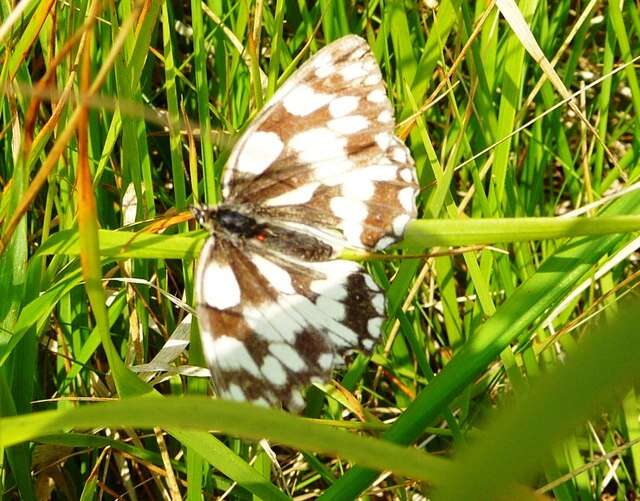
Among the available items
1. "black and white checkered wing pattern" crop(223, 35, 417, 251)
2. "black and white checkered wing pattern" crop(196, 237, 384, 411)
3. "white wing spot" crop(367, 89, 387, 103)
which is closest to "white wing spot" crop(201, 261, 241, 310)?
"black and white checkered wing pattern" crop(196, 237, 384, 411)

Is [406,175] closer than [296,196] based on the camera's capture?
Yes

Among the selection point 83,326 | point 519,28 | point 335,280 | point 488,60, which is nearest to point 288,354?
point 335,280

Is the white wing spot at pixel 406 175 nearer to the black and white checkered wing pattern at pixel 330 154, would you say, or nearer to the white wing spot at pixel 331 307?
the black and white checkered wing pattern at pixel 330 154

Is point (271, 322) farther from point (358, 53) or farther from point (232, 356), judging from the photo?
point (358, 53)

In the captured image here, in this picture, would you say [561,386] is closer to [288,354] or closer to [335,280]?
[288,354]

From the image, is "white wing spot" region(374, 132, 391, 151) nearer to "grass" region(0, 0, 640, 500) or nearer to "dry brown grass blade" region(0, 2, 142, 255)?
"grass" region(0, 0, 640, 500)

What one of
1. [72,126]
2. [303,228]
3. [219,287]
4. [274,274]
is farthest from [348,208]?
[72,126]
